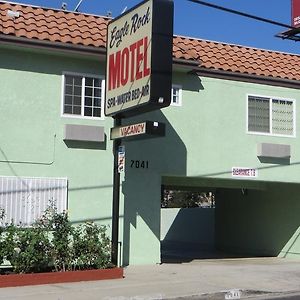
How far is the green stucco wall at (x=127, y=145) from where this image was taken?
16000 mm

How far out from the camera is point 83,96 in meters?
16.8

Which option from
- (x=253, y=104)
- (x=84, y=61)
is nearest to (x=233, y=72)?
(x=253, y=104)

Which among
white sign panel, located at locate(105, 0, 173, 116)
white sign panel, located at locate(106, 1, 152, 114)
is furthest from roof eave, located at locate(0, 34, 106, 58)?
white sign panel, located at locate(105, 0, 173, 116)

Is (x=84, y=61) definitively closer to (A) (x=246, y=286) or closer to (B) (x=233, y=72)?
(B) (x=233, y=72)

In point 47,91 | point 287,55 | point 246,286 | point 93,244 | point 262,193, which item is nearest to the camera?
point 246,286

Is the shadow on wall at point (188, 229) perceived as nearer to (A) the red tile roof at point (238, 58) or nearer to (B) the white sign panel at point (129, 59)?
(A) the red tile roof at point (238, 58)

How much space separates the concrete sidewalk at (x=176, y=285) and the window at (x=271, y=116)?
4888 mm

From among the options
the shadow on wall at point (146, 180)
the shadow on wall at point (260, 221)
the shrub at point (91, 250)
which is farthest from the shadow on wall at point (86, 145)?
the shadow on wall at point (260, 221)

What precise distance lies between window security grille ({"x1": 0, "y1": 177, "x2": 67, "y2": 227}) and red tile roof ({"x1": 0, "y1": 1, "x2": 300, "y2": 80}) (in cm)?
384

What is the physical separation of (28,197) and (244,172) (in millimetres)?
7131

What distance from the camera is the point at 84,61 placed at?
16844 mm

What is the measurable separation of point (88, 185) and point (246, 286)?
5.60 meters

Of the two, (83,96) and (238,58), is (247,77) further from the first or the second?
(83,96)

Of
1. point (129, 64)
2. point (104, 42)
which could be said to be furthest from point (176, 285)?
point (104, 42)
